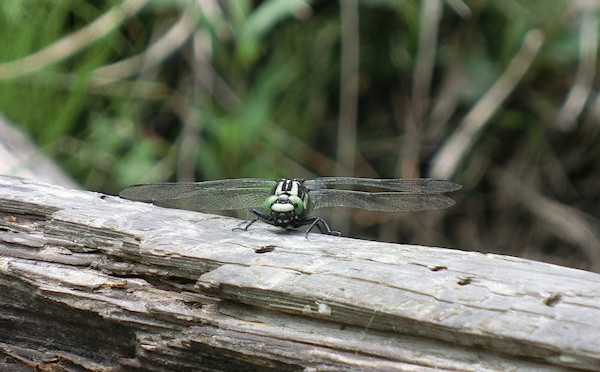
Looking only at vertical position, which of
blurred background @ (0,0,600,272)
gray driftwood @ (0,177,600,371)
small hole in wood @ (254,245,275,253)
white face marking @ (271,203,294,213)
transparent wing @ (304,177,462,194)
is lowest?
gray driftwood @ (0,177,600,371)

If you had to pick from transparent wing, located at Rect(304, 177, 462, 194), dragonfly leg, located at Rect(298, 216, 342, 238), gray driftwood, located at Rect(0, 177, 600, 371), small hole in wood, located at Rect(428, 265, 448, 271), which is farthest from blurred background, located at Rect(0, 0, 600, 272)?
small hole in wood, located at Rect(428, 265, 448, 271)

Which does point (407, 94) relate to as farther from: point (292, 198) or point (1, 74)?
point (1, 74)

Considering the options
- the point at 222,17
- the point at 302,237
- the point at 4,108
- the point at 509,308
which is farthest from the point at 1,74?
the point at 509,308

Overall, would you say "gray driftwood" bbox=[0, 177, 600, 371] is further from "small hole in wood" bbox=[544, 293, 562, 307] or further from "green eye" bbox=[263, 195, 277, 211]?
"green eye" bbox=[263, 195, 277, 211]

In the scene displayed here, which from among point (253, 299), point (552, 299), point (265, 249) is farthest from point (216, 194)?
point (552, 299)

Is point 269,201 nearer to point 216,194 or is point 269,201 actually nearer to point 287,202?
point 287,202

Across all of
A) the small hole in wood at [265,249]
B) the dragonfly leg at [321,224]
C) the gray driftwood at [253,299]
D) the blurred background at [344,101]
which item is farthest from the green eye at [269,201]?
the blurred background at [344,101]

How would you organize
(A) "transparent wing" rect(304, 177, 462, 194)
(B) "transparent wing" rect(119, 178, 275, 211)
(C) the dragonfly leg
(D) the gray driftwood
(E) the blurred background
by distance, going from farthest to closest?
(E) the blurred background, (B) "transparent wing" rect(119, 178, 275, 211), (A) "transparent wing" rect(304, 177, 462, 194), (C) the dragonfly leg, (D) the gray driftwood

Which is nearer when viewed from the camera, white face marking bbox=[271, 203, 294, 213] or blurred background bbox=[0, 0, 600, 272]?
white face marking bbox=[271, 203, 294, 213]
